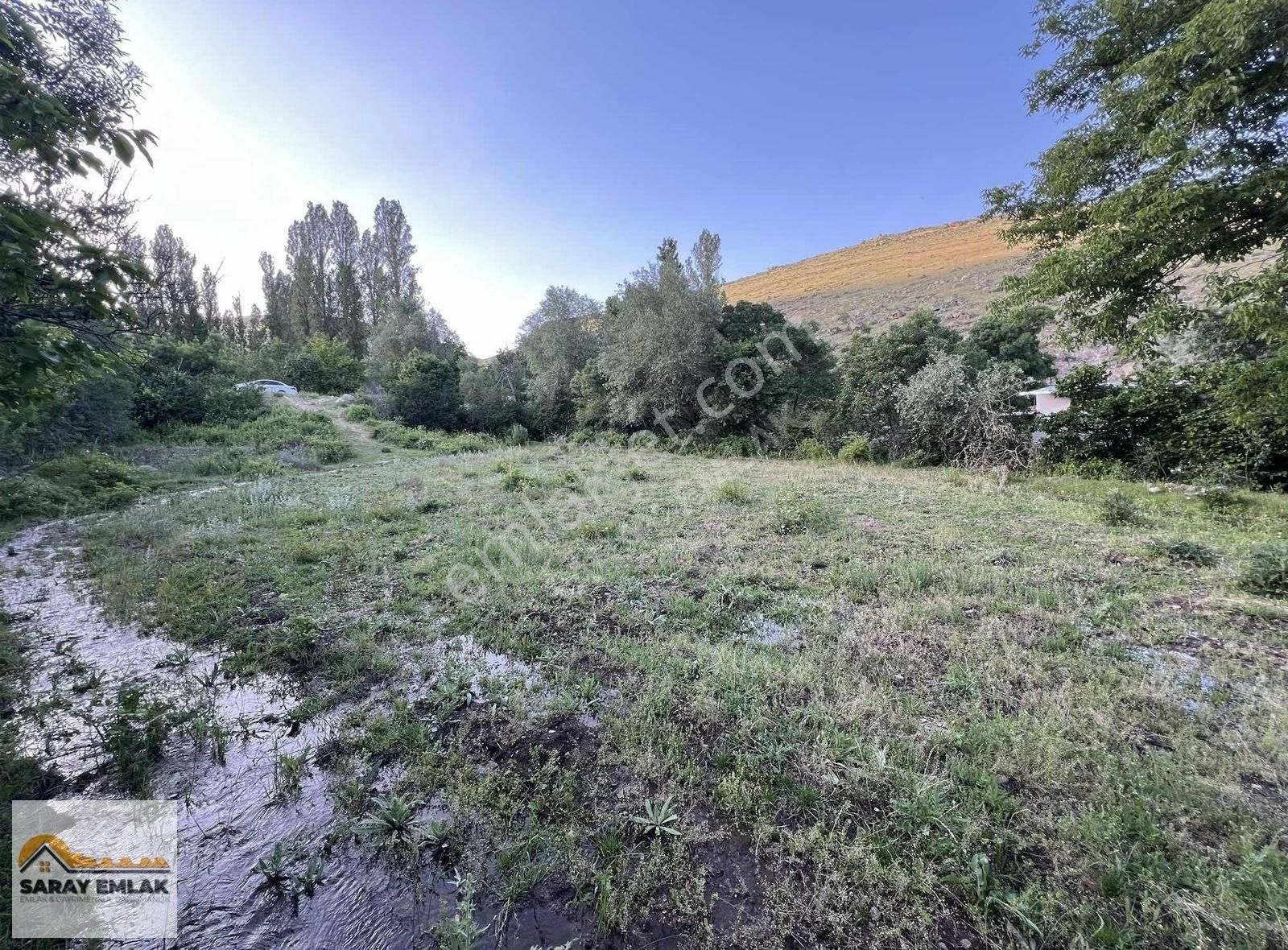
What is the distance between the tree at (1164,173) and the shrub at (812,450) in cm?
570

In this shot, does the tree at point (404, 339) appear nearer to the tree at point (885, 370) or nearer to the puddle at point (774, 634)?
the tree at point (885, 370)

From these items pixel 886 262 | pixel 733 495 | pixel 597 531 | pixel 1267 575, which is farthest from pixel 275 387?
pixel 886 262

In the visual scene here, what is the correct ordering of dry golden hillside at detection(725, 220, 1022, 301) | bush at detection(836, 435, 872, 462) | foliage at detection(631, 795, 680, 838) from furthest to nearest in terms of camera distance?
dry golden hillside at detection(725, 220, 1022, 301)
bush at detection(836, 435, 872, 462)
foliage at detection(631, 795, 680, 838)

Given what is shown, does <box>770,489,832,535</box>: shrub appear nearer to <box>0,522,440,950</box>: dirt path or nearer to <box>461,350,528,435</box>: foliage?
<box>0,522,440,950</box>: dirt path

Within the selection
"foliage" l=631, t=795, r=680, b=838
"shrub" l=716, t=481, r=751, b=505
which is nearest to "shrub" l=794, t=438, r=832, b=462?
"shrub" l=716, t=481, r=751, b=505

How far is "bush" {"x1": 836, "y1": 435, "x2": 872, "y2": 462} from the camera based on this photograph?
1226 centimetres

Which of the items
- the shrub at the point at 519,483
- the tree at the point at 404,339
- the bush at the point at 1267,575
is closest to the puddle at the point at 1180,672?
the bush at the point at 1267,575

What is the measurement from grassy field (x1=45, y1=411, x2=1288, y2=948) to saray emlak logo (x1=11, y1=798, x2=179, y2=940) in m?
0.53

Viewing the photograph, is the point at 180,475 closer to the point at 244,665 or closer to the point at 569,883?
the point at 244,665

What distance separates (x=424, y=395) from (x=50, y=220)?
2009cm

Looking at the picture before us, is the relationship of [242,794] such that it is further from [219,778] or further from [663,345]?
[663,345]

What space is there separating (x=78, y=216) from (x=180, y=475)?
1113cm

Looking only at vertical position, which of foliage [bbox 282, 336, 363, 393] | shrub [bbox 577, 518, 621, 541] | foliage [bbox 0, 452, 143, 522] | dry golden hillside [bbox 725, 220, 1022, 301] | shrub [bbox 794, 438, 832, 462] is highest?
dry golden hillside [bbox 725, 220, 1022, 301]

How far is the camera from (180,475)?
10594mm
